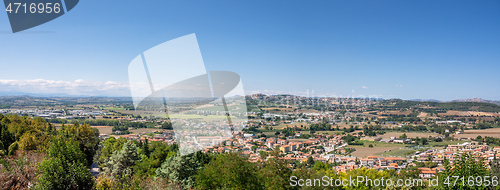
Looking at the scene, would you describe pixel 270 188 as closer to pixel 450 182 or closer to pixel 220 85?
pixel 450 182

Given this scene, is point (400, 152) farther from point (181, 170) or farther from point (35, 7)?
point (35, 7)

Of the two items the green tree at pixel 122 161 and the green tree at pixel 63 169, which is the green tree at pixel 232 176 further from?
the green tree at pixel 122 161

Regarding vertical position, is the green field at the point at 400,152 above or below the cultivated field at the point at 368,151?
above

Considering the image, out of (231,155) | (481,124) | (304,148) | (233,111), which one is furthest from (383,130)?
(233,111)

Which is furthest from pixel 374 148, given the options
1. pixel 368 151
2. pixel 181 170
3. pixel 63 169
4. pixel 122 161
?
pixel 63 169

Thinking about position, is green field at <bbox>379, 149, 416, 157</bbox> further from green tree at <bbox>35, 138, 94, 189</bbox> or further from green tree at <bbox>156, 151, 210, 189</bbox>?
green tree at <bbox>35, 138, 94, 189</bbox>

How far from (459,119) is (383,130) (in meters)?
19.8

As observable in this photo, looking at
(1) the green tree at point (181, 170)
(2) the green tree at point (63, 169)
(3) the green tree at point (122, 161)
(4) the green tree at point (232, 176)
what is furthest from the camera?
(3) the green tree at point (122, 161)

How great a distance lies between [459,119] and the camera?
176 feet

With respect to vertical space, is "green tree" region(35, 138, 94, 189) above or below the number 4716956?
below

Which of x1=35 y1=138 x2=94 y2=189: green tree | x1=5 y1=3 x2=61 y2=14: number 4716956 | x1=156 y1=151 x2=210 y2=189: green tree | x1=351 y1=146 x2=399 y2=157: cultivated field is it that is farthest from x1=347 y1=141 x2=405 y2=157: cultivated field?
x1=5 y1=3 x2=61 y2=14: number 4716956

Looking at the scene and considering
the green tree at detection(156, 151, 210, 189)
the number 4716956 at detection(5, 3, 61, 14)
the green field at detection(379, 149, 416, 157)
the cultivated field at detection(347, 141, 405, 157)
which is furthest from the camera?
the cultivated field at detection(347, 141, 405, 157)

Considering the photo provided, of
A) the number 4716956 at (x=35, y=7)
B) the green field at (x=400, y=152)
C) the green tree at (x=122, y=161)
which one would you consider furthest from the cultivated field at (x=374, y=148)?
the number 4716956 at (x=35, y=7)

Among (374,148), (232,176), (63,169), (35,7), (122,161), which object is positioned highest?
(35,7)
